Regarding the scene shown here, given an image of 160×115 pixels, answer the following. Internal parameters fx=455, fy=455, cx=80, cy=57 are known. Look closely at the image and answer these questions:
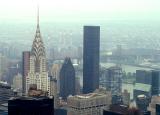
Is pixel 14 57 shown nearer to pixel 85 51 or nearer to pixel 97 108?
pixel 85 51

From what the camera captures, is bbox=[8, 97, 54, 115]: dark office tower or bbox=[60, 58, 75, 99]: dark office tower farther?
bbox=[60, 58, 75, 99]: dark office tower

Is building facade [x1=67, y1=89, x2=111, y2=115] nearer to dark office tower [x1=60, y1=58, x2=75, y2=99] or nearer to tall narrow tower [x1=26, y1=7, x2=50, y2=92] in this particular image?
dark office tower [x1=60, y1=58, x2=75, y2=99]

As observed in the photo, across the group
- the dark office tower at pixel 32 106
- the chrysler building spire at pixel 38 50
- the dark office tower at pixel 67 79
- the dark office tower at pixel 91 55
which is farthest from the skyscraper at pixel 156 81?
the dark office tower at pixel 32 106

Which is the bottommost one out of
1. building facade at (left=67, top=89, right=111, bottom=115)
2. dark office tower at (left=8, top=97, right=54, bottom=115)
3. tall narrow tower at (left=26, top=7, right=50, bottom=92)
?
building facade at (left=67, top=89, right=111, bottom=115)

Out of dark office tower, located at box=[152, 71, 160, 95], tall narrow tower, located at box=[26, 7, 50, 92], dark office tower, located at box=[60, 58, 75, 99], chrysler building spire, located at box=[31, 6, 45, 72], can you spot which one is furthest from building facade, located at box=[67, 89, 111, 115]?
dark office tower, located at box=[152, 71, 160, 95]

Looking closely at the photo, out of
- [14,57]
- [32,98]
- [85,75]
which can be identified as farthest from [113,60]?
[32,98]

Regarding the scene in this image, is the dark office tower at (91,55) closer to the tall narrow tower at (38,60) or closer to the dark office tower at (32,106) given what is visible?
the tall narrow tower at (38,60)
